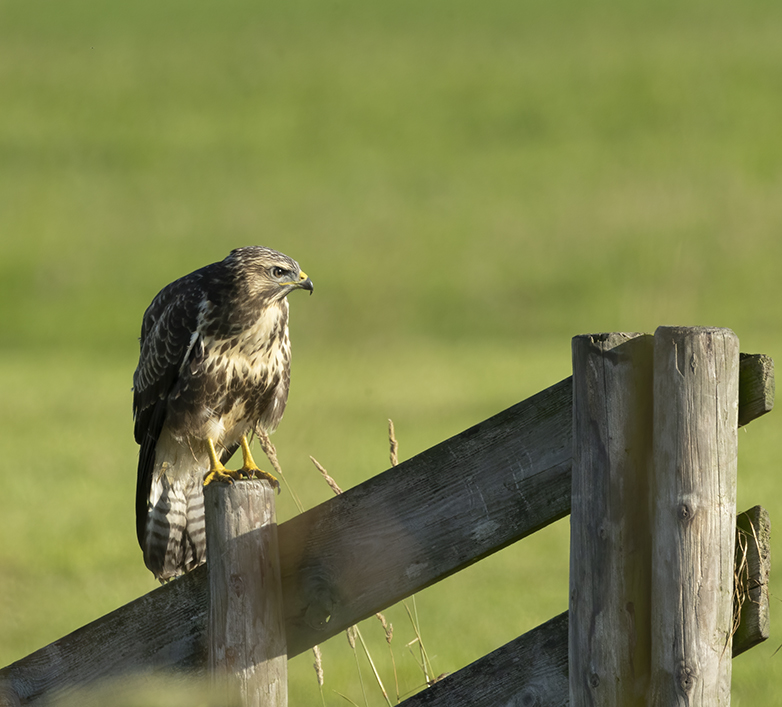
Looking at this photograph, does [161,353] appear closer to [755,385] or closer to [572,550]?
[572,550]

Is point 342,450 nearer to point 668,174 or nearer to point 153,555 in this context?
point 153,555

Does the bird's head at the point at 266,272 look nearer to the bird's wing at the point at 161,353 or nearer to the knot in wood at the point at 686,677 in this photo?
the bird's wing at the point at 161,353

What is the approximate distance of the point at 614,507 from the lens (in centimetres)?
196

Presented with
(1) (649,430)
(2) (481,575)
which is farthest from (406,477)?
(2) (481,575)

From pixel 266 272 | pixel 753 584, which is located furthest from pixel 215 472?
pixel 753 584

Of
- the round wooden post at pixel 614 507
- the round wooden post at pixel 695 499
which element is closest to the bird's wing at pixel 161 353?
the round wooden post at pixel 614 507

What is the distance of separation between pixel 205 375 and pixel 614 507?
7.35 feet

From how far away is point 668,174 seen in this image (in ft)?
77.3

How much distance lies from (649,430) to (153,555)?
2160 mm

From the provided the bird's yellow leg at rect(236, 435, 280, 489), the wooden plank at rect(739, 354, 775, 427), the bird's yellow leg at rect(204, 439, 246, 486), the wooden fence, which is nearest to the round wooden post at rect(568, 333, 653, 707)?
the wooden fence

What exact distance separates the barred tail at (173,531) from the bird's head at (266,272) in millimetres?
774

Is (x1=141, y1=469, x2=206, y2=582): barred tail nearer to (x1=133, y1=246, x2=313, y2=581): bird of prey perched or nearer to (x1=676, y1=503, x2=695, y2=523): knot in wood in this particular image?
(x1=133, y1=246, x2=313, y2=581): bird of prey perched

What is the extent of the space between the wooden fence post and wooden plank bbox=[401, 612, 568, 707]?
14.7 inches

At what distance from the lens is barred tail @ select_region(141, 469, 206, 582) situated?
3557 mm
